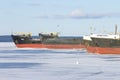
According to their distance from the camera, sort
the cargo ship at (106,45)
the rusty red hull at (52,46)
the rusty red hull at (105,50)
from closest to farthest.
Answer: the rusty red hull at (105,50), the cargo ship at (106,45), the rusty red hull at (52,46)

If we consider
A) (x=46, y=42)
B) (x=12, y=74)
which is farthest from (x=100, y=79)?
(x=46, y=42)

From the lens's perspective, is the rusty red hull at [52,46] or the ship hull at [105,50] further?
the rusty red hull at [52,46]

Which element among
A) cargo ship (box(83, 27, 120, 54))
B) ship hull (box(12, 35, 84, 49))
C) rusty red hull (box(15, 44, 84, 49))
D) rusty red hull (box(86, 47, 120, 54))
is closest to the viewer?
rusty red hull (box(86, 47, 120, 54))

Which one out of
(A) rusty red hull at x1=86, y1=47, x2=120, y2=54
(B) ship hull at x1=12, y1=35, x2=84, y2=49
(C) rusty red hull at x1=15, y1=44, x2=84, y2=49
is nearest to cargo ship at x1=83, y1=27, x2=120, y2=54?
(A) rusty red hull at x1=86, y1=47, x2=120, y2=54

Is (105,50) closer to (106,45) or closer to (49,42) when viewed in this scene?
(106,45)

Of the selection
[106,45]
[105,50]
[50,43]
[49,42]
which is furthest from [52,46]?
[105,50]

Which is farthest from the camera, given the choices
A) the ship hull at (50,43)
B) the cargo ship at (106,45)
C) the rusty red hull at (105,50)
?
the ship hull at (50,43)

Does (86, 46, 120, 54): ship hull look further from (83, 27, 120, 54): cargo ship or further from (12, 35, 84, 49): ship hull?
(12, 35, 84, 49): ship hull

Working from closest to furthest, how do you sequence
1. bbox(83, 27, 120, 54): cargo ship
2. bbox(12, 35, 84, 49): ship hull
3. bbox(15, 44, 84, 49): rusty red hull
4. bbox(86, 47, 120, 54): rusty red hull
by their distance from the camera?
bbox(86, 47, 120, 54): rusty red hull → bbox(83, 27, 120, 54): cargo ship → bbox(15, 44, 84, 49): rusty red hull → bbox(12, 35, 84, 49): ship hull

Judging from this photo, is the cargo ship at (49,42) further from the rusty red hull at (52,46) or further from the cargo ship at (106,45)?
the cargo ship at (106,45)

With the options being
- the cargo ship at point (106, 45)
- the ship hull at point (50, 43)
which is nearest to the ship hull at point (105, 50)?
the cargo ship at point (106, 45)

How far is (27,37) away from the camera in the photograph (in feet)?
206

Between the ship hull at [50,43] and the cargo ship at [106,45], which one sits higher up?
the cargo ship at [106,45]

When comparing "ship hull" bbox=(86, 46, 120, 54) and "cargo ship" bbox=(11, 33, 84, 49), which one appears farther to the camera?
"cargo ship" bbox=(11, 33, 84, 49)
